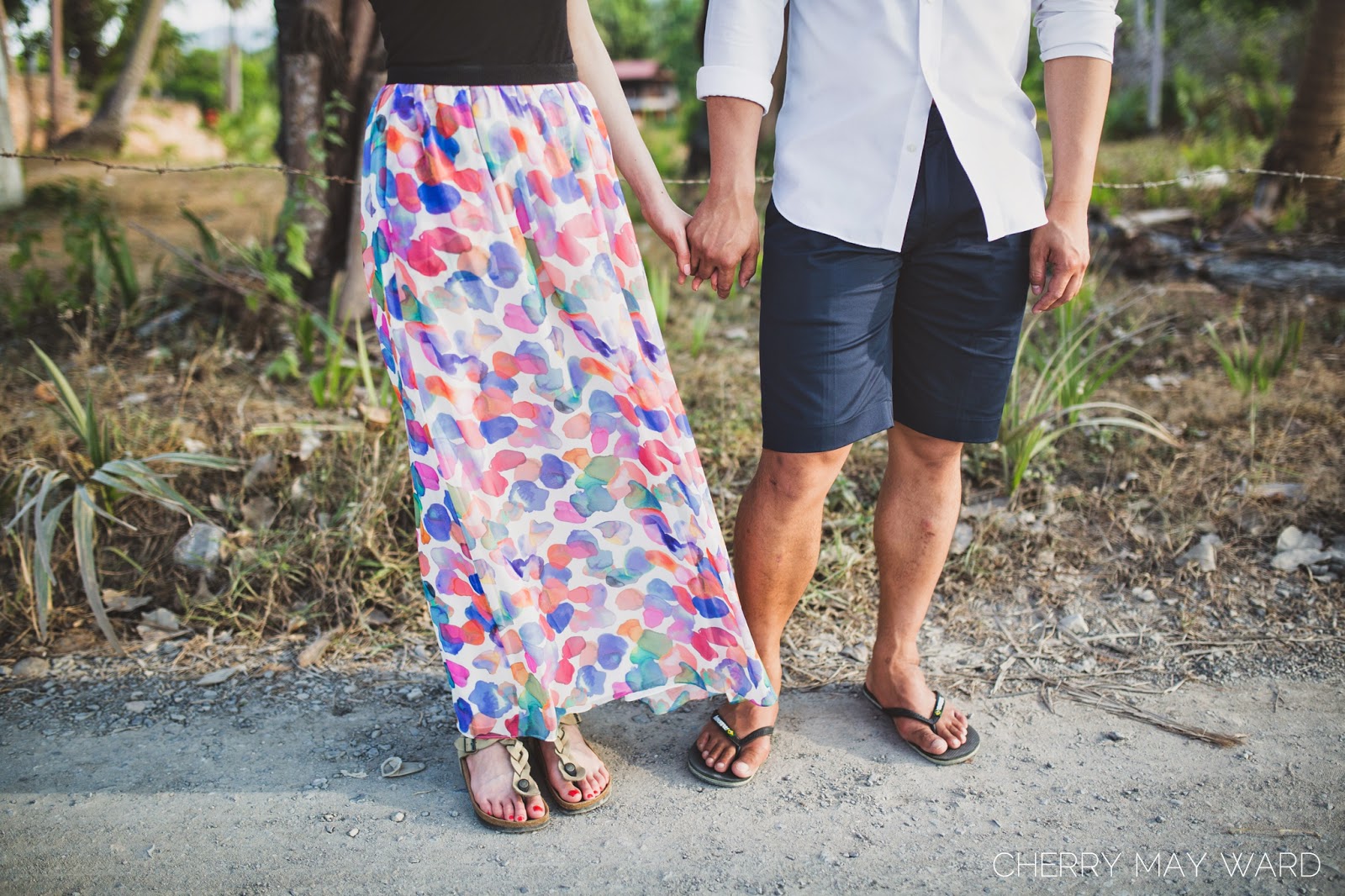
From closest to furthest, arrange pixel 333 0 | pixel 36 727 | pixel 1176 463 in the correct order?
pixel 36 727 → pixel 1176 463 → pixel 333 0

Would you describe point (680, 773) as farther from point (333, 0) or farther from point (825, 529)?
point (333, 0)

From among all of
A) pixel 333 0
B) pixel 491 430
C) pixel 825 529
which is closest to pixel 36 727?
pixel 491 430

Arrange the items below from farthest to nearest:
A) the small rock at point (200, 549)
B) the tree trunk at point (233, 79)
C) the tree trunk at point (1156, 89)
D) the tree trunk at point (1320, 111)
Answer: the tree trunk at point (233, 79) < the tree trunk at point (1156, 89) < the tree trunk at point (1320, 111) < the small rock at point (200, 549)

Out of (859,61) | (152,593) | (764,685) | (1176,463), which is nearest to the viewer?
(859,61)

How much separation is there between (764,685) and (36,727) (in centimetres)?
165

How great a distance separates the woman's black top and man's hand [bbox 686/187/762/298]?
382mm

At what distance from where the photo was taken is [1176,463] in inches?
122

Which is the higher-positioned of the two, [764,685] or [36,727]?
[764,685]

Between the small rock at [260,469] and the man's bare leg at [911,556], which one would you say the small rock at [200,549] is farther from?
the man's bare leg at [911,556]

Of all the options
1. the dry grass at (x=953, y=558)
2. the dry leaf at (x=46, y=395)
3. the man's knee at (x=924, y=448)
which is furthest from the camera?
the dry leaf at (x=46, y=395)

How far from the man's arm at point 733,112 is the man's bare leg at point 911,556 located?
55cm

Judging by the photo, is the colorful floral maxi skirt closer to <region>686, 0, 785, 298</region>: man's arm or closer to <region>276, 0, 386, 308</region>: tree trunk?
<region>686, 0, 785, 298</region>: man's arm

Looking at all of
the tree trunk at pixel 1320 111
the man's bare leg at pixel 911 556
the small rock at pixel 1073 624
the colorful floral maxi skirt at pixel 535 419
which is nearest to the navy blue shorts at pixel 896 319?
the man's bare leg at pixel 911 556

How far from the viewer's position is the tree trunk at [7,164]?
6395 millimetres
